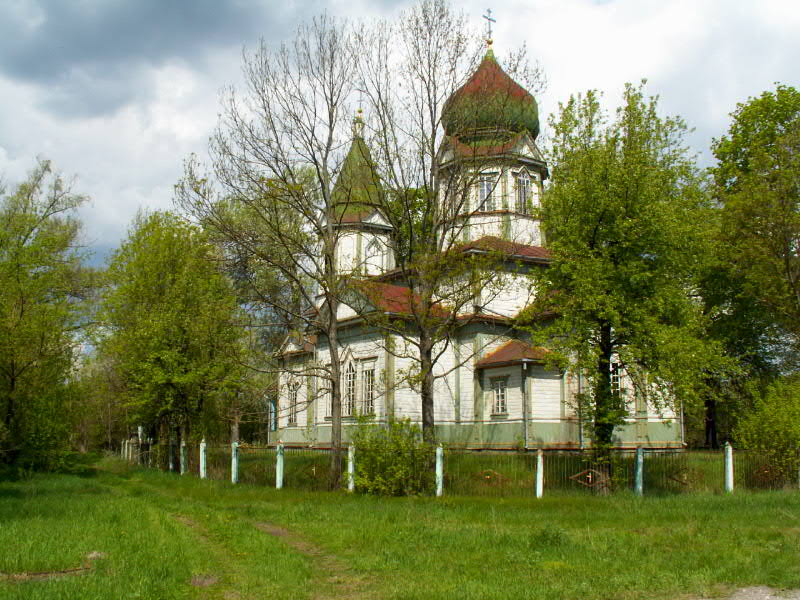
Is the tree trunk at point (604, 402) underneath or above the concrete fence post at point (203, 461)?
above

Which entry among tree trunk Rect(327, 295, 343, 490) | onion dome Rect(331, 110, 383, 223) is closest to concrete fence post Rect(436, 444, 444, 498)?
tree trunk Rect(327, 295, 343, 490)

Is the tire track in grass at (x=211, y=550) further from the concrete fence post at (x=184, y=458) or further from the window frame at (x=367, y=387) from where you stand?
the window frame at (x=367, y=387)

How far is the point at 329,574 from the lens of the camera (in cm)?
893

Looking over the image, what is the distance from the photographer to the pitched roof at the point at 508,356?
23.8 metres

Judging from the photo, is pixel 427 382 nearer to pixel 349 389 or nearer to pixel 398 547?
pixel 398 547

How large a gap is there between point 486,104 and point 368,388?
11.7 metres

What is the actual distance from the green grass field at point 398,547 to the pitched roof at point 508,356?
7.93 meters

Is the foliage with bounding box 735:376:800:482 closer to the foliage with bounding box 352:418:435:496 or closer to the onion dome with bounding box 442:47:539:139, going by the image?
the foliage with bounding box 352:418:435:496

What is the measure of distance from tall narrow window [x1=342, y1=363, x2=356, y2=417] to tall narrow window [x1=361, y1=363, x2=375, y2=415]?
A: 1.51ft

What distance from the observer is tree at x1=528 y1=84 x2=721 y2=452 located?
16906mm

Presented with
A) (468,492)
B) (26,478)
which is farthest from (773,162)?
(26,478)

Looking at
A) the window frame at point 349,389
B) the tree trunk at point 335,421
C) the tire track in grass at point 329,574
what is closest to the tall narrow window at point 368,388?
the window frame at point 349,389

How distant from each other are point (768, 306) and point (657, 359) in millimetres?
12014

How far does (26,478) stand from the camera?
68.0 ft
